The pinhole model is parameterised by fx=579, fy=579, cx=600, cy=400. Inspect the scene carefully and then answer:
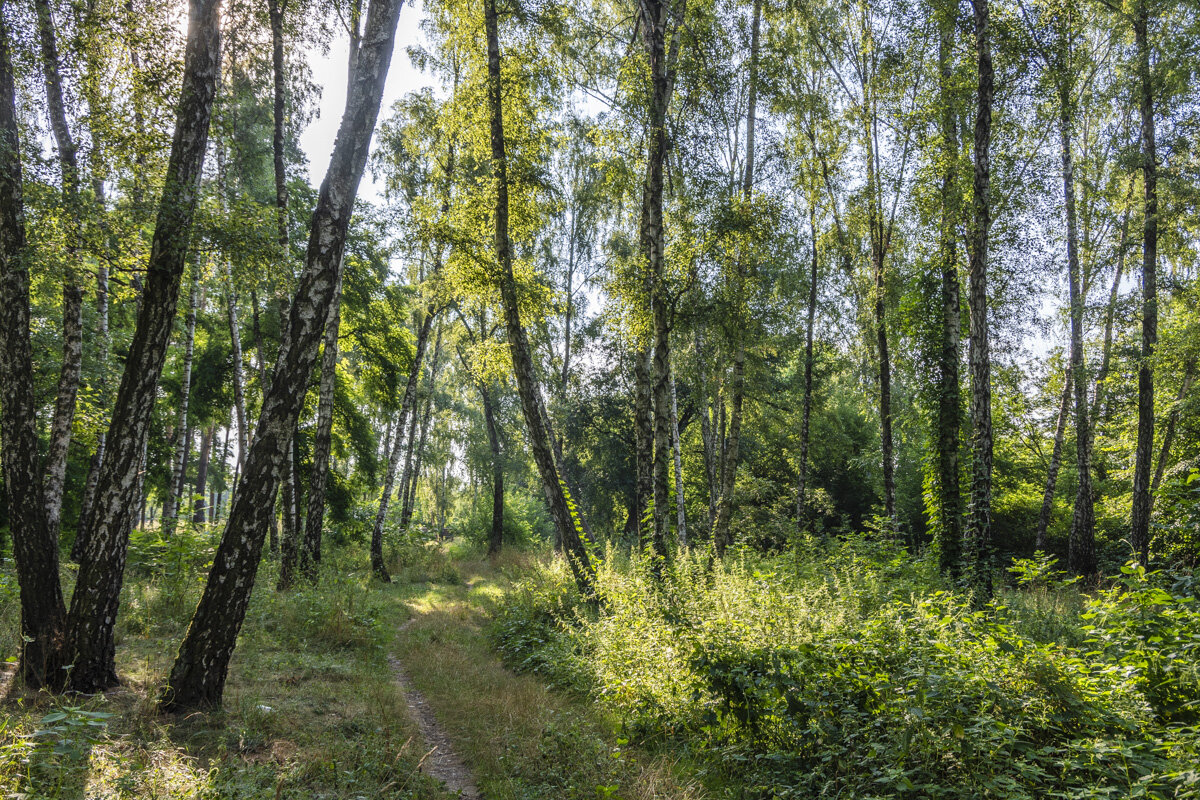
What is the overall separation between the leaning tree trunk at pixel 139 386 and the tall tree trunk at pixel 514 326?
523 centimetres

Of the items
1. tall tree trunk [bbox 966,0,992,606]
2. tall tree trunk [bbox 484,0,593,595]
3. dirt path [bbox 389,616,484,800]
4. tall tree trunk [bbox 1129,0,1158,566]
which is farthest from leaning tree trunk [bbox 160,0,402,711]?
tall tree trunk [bbox 1129,0,1158,566]

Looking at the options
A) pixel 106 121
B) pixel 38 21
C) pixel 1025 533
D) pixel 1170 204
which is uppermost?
pixel 1170 204

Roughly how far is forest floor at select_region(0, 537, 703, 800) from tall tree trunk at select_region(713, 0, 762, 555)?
21.2ft

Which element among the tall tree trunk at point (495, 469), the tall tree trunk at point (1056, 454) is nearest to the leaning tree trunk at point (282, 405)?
the tall tree trunk at point (495, 469)

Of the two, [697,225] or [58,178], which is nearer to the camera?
[58,178]

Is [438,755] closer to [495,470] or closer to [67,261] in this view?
[67,261]

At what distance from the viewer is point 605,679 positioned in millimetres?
6195

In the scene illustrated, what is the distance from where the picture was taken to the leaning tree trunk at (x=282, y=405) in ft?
16.5

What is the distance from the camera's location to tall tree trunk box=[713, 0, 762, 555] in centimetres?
1184

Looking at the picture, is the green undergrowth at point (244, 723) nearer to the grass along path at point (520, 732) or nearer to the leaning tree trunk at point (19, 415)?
the grass along path at point (520, 732)

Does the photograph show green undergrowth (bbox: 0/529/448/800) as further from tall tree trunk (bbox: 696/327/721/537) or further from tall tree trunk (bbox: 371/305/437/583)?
tall tree trunk (bbox: 696/327/721/537)

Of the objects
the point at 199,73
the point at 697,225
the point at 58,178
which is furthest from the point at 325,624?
the point at 697,225

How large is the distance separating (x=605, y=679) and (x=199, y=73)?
23.8ft

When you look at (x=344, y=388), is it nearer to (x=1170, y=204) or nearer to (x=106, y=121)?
(x=106, y=121)
